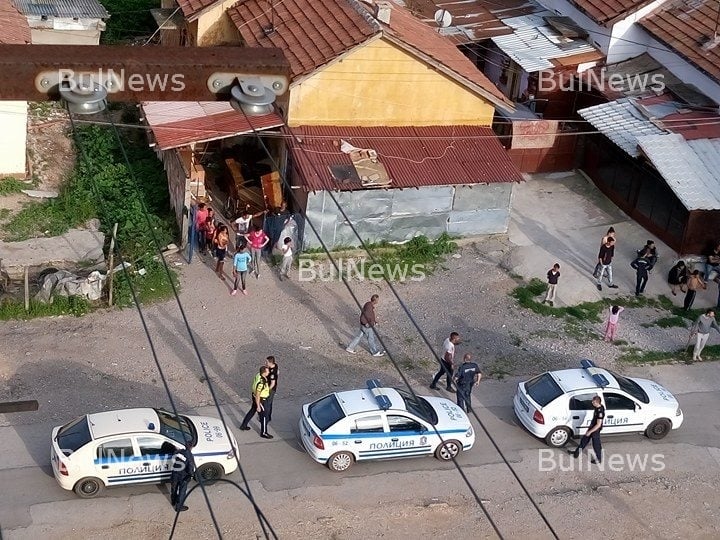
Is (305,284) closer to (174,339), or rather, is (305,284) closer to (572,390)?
(174,339)

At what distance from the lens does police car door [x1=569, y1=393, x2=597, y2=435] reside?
20500 mm

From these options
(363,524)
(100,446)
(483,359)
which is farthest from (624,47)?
(100,446)

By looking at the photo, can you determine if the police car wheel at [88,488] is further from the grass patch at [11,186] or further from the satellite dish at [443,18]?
the satellite dish at [443,18]

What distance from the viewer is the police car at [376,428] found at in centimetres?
1916

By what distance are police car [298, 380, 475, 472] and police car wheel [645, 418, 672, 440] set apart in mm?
3793

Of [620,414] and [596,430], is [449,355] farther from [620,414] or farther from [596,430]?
[620,414]

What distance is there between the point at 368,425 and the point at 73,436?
509 cm

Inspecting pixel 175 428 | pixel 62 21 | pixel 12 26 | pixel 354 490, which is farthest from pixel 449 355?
pixel 62 21

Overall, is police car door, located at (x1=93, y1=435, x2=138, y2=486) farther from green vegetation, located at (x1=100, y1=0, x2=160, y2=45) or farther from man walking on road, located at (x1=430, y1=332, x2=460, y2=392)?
green vegetation, located at (x1=100, y1=0, x2=160, y2=45)

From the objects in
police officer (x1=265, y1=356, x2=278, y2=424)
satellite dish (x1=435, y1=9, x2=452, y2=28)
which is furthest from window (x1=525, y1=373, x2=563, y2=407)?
satellite dish (x1=435, y1=9, x2=452, y2=28)

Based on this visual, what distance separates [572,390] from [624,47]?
549 inches

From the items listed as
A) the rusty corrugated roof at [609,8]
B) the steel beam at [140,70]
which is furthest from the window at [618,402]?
the rusty corrugated roof at [609,8]

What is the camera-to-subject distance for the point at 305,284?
84.0ft

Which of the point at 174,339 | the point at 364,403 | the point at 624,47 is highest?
the point at 624,47
